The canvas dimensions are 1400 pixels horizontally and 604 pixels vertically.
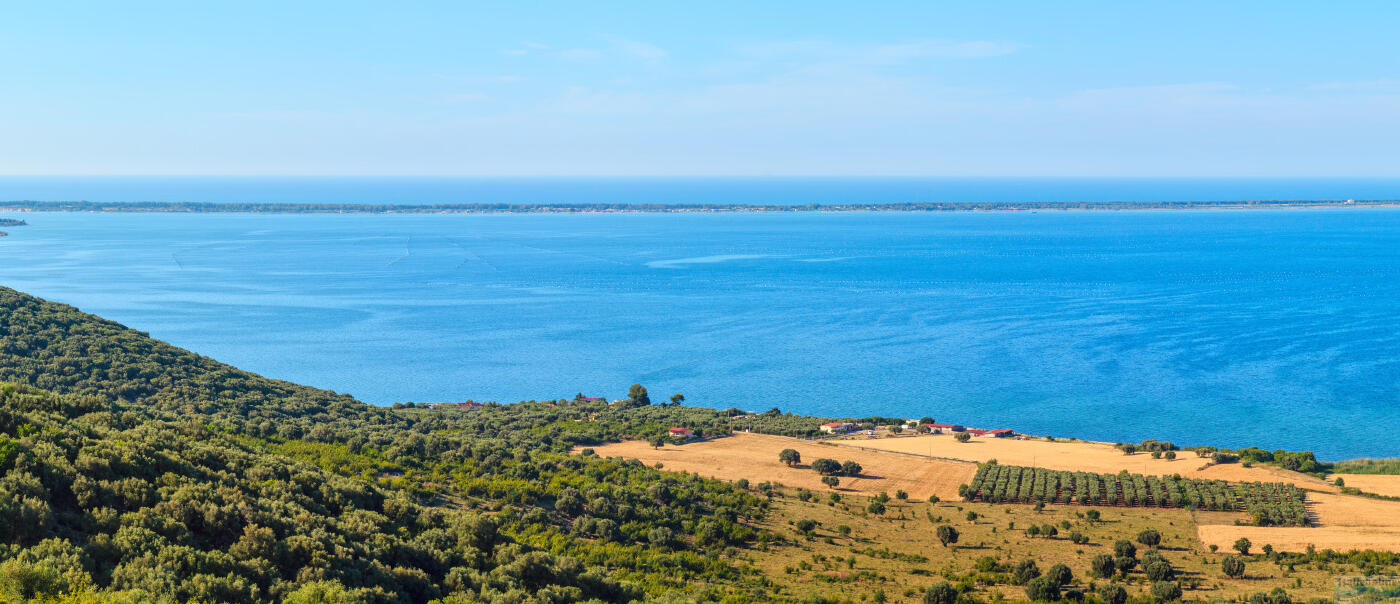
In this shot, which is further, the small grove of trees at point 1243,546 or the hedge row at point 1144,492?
the hedge row at point 1144,492

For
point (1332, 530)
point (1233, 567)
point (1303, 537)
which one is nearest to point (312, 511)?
point (1233, 567)

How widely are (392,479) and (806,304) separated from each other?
78453 millimetres

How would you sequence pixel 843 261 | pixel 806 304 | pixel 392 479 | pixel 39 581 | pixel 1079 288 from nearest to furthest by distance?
pixel 39 581, pixel 392 479, pixel 806 304, pixel 1079 288, pixel 843 261

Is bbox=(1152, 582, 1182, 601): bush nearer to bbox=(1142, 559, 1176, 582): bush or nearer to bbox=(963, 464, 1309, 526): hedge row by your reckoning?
bbox=(1142, 559, 1176, 582): bush

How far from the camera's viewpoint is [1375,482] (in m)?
35.6

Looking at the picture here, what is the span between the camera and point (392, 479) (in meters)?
26.3

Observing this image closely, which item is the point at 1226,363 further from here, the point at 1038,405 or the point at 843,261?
the point at 843,261

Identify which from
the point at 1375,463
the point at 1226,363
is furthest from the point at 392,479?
the point at 1226,363

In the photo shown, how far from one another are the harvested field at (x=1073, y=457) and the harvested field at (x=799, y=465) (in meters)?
2.52

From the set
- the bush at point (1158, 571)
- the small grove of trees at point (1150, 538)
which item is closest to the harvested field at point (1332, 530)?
the small grove of trees at point (1150, 538)

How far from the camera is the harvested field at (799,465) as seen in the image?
35594mm

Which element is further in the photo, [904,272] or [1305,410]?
[904,272]

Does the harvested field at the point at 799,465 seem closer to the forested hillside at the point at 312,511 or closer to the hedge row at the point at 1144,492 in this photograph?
the hedge row at the point at 1144,492

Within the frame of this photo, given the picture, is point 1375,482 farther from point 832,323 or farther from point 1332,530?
point 832,323
